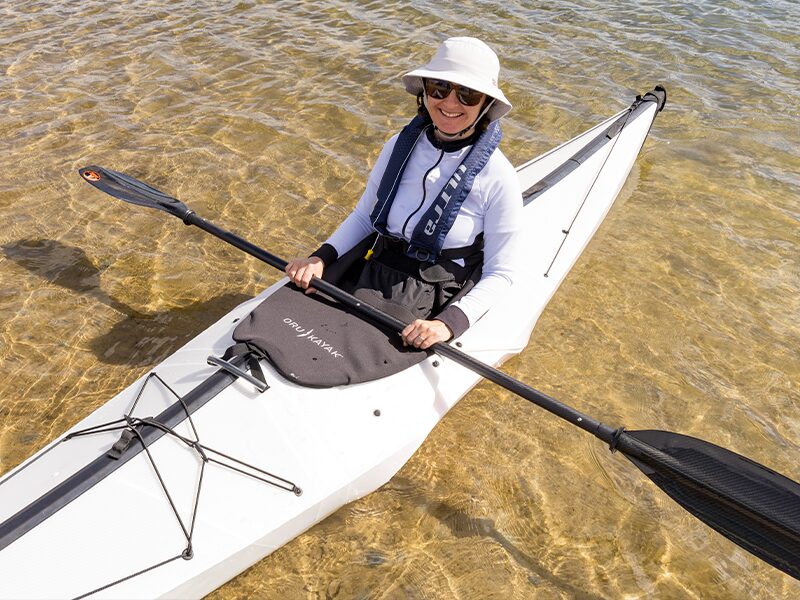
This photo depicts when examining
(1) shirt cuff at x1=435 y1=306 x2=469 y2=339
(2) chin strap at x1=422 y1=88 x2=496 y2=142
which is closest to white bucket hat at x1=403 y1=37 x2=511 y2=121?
(2) chin strap at x1=422 y1=88 x2=496 y2=142

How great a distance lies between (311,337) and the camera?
2.90 m

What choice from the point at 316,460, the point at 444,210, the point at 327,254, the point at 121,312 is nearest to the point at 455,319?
the point at 444,210

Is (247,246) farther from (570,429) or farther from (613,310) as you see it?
(613,310)

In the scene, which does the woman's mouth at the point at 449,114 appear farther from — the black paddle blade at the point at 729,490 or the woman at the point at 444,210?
the black paddle blade at the point at 729,490

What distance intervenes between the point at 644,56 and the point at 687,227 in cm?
357

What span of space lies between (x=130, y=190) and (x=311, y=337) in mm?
2069

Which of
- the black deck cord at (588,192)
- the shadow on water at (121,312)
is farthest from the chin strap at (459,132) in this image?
the shadow on water at (121,312)

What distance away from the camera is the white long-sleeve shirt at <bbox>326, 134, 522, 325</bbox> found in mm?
2912

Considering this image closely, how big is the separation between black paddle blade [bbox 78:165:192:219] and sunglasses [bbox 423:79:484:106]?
1.82m

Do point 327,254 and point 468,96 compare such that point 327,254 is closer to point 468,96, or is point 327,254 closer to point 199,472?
point 468,96

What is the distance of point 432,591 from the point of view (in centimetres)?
278

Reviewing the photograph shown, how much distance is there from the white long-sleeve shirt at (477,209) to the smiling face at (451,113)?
128 mm

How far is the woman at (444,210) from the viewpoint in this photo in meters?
2.72

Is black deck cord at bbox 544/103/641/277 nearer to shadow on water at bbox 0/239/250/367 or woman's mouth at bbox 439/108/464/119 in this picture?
woman's mouth at bbox 439/108/464/119
